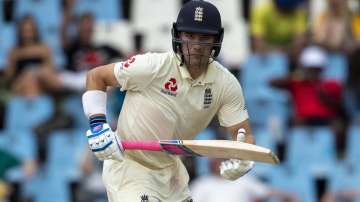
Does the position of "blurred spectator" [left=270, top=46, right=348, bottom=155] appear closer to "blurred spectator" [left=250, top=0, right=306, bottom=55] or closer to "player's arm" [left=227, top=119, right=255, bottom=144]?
"blurred spectator" [left=250, top=0, right=306, bottom=55]

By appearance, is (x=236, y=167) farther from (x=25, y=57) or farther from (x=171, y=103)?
(x=25, y=57)

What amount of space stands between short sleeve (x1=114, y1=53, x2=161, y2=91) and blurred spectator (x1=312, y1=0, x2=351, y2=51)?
4.61 meters

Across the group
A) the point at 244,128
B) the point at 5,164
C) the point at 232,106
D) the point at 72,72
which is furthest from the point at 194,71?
the point at 72,72

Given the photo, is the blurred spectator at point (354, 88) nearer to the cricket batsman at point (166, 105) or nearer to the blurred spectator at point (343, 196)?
the blurred spectator at point (343, 196)

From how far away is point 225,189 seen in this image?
26.9 feet

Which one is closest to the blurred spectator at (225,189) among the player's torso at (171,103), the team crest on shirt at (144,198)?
the player's torso at (171,103)

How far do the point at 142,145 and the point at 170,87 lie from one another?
32 cm

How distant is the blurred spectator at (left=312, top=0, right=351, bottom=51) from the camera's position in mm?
9852

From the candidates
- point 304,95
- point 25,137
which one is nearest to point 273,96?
point 304,95

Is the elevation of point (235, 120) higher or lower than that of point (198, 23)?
lower

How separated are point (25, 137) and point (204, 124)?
4059mm

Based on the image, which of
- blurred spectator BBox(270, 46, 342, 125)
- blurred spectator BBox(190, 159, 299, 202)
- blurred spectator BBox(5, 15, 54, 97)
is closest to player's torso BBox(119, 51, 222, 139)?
blurred spectator BBox(190, 159, 299, 202)

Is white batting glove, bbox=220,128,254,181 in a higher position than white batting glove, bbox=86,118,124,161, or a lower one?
lower

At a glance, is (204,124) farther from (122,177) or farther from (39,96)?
(39,96)
